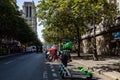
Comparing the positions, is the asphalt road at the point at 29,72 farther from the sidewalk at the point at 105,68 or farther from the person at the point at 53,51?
the person at the point at 53,51

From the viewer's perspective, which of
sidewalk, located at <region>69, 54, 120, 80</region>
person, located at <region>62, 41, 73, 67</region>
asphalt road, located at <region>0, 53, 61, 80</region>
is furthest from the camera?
person, located at <region>62, 41, 73, 67</region>

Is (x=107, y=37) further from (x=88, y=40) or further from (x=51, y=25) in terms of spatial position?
(x=88, y=40)

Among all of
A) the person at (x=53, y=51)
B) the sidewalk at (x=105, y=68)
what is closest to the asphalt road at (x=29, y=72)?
the sidewalk at (x=105, y=68)

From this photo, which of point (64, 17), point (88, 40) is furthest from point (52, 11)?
point (88, 40)

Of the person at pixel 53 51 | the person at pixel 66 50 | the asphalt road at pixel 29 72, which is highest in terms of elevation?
the person at pixel 53 51

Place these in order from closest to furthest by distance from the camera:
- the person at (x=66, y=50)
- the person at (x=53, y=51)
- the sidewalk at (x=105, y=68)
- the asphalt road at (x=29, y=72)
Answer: the sidewalk at (x=105, y=68), the asphalt road at (x=29, y=72), the person at (x=66, y=50), the person at (x=53, y=51)

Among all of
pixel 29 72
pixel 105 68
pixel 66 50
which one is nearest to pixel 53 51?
pixel 105 68

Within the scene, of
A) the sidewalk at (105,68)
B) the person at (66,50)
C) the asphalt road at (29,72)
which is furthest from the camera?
the person at (66,50)

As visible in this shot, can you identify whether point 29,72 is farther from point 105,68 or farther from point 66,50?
point 105,68

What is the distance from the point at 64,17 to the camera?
37906 mm

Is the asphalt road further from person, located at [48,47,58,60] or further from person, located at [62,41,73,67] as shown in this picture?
person, located at [48,47,58,60]

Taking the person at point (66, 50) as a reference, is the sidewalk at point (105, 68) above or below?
below

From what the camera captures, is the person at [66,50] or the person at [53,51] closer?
the person at [66,50]

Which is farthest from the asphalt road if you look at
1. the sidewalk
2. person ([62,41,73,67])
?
the sidewalk
